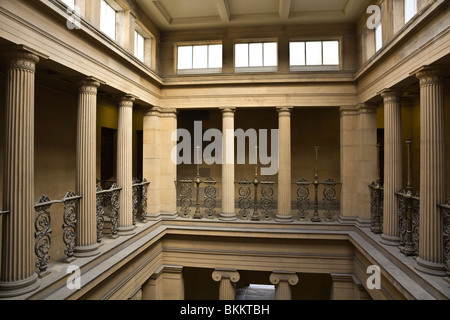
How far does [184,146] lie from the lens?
39.8 ft

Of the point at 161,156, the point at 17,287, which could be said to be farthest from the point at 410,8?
the point at 17,287

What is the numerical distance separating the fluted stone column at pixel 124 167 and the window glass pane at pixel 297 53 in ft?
16.2

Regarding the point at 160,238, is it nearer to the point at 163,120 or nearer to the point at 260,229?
the point at 260,229

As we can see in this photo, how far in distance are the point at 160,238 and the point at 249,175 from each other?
171 inches

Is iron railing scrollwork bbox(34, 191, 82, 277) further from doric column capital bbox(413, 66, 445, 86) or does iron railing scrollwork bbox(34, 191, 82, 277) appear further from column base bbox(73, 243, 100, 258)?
doric column capital bbox(413, 66, 445, 86)

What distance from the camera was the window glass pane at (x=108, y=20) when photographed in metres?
6.58

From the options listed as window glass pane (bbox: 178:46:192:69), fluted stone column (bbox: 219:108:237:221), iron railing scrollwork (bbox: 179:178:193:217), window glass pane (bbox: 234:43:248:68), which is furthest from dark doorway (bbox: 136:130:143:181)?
window glass pane (bbox: 234:43:248:68)

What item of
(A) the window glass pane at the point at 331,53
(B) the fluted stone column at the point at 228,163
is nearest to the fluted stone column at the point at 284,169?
(B) the fluted stone column at the point at 228,163

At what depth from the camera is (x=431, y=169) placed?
505cm

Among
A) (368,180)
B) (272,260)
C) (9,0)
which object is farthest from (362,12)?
(9,0)

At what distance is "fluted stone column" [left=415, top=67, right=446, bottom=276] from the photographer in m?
4.88

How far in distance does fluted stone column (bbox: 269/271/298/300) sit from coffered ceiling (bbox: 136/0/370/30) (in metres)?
7.26

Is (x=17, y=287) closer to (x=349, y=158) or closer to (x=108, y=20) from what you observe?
(x=108, y=20)

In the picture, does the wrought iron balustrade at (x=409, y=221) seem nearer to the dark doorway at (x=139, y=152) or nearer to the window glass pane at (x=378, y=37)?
the window glass pane at (x=378, y=37)
